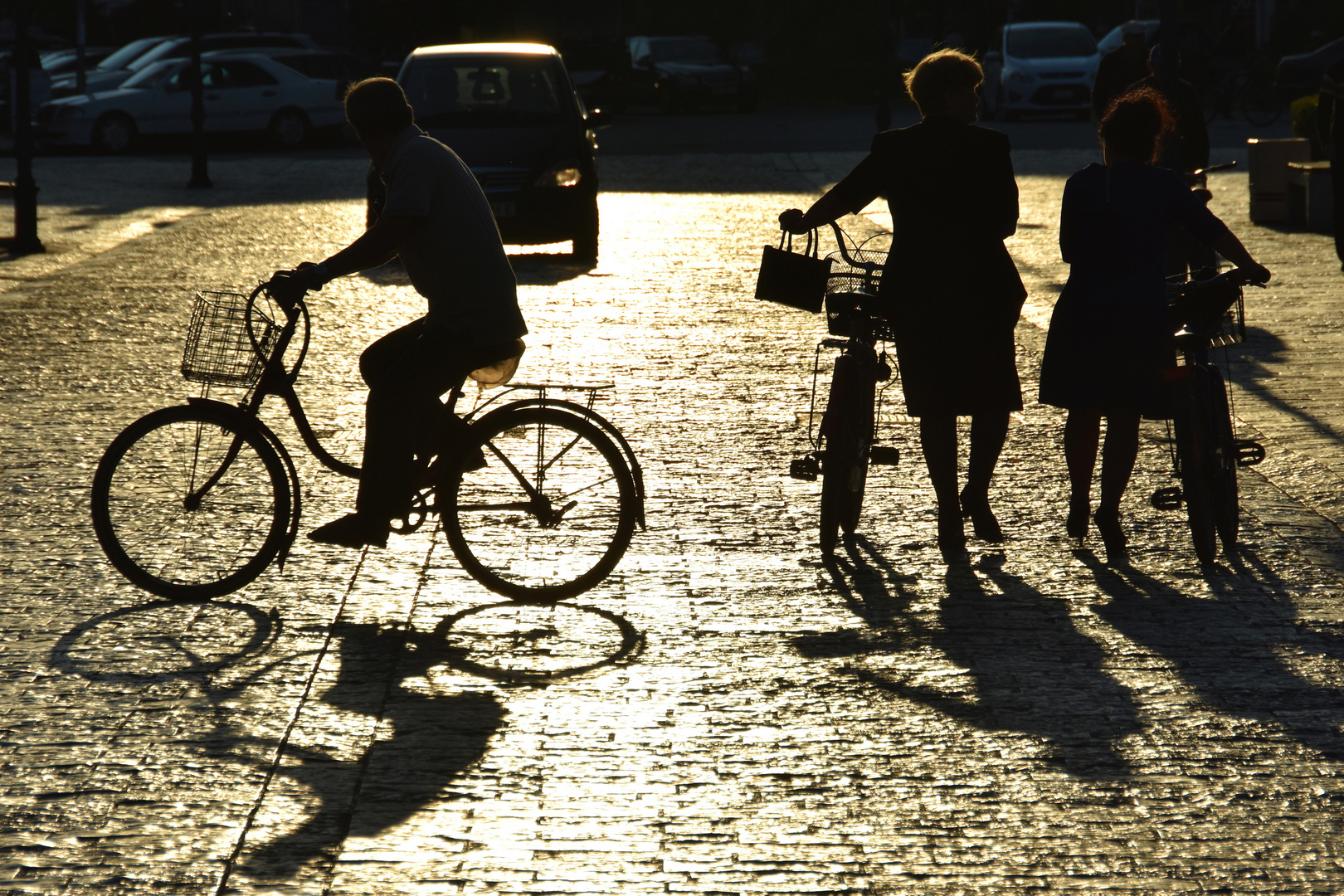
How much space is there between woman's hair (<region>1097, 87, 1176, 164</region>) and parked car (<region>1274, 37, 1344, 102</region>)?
1237 cm

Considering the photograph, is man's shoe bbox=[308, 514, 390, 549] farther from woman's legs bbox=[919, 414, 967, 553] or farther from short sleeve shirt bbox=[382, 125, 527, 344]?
woman's legs bbox=[919, 414, 967, 553]

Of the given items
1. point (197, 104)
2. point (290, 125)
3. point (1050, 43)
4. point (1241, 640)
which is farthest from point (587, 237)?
point (1050, 43)

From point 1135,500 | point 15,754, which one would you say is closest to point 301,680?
point 15,754

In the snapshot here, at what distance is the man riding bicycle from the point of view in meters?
5.67

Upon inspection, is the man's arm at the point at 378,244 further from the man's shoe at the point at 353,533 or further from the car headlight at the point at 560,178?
the car headlight at the point at 560,178

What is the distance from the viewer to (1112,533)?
6484 millimetres

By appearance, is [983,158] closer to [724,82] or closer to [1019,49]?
[1019,49]

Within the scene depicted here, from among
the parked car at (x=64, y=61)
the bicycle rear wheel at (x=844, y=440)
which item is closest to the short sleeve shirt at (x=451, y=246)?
the bicycle rear wheel at (x=844, y=440)

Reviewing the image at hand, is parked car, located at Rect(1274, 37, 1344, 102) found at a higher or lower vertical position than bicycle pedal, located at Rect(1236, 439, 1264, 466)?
higher

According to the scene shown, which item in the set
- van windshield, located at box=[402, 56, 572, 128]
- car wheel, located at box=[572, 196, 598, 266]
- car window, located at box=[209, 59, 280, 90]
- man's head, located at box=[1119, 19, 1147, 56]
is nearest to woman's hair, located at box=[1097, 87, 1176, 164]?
man's head, located at box=[1119, 19, 1147, 56]

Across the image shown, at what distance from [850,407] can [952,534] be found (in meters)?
0.59

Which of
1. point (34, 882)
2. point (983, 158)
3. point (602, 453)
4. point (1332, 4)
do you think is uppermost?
point (1332, 4)

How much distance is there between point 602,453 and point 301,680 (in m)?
1.33

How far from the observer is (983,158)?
634 centimetres
